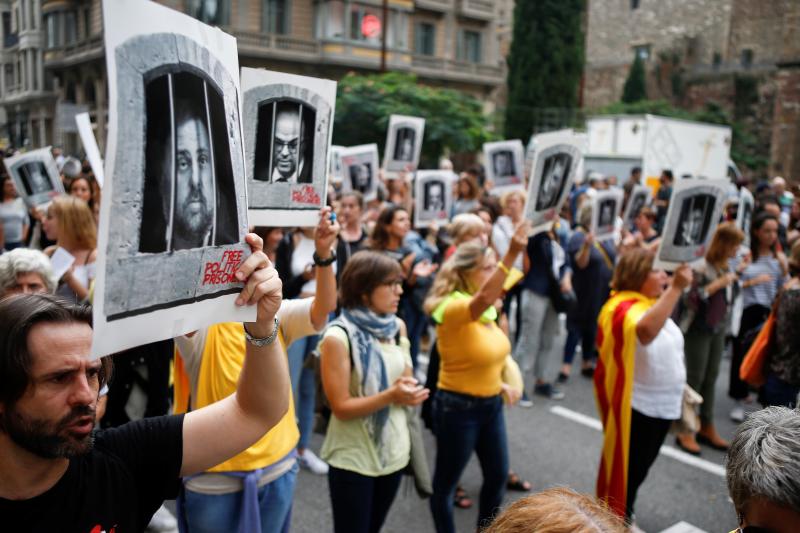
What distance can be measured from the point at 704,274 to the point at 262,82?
4.12 meters

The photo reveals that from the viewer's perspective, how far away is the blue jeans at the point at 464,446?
3.46m

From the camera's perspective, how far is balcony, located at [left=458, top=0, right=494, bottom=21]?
36875mm

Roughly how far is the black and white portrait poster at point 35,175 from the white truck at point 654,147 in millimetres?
13974

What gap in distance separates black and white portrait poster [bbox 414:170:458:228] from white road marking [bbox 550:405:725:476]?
2618 mm

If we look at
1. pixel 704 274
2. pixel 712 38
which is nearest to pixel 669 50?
pixel 712 38

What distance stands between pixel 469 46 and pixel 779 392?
36814mm

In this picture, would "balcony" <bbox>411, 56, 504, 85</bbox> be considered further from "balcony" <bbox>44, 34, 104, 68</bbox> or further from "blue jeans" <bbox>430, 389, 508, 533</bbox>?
"blue jeans" <bbox>430, 389, 508, 533</bbox>

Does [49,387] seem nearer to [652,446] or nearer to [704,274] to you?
[652,446]

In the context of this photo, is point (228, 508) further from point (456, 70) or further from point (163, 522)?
point (456, 70)

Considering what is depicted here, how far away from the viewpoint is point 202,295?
1.42 meters

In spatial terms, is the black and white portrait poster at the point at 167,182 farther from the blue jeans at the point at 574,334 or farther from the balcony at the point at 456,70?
the balcony at the point at 456,70

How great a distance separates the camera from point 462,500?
14.0ft

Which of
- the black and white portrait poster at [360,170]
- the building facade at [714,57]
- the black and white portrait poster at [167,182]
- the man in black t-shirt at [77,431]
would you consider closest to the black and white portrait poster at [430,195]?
the black and white portrait poster at [360,170]

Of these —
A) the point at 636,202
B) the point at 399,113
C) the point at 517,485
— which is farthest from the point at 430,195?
the point at 399,113
